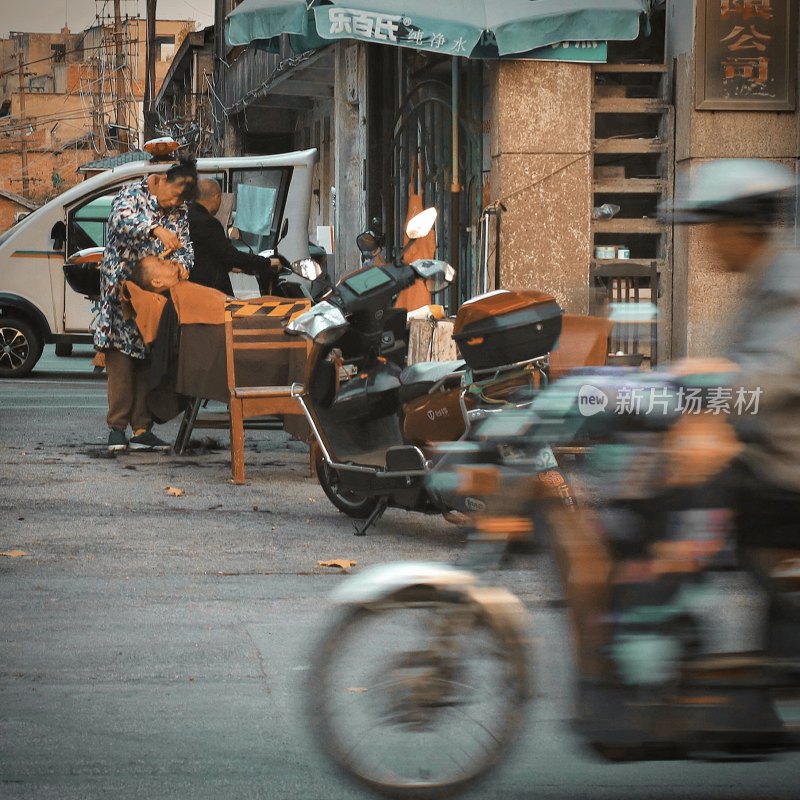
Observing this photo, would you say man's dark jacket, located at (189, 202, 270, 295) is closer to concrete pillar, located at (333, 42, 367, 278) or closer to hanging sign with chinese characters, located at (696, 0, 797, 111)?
hanging sign with chinese characters, located at (696, 0, 797, 111)

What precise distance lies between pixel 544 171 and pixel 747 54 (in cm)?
180

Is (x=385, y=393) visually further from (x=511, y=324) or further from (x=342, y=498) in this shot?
(x=511, y=324)

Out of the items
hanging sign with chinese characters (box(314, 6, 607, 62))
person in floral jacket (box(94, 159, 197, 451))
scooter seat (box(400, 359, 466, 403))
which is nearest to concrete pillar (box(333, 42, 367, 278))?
hanging sign with chinese characters (box(314, 6, 607, 62))

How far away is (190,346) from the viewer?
990cm

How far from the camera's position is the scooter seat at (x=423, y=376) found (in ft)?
23.3

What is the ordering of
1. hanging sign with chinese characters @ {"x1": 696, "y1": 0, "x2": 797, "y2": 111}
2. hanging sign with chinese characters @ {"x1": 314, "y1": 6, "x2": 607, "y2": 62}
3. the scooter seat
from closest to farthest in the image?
1. the scooter seat
2. hanging sign with chinese characters @ {"x1": 314, "y1": 6, "x2": 607, "y2": 62}
3. hanging sign with chinese characters @ {"x1": 696, "y1": 0, "x2": 797, "y2": 111}

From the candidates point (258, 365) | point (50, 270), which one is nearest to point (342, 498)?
point (258, 365)

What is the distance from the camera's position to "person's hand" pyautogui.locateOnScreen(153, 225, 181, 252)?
10.2 m

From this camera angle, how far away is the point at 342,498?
8031mm

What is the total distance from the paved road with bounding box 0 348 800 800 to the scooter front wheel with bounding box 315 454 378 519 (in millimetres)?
138

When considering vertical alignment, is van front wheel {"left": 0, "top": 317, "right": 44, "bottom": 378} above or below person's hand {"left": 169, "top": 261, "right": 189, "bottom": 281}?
below

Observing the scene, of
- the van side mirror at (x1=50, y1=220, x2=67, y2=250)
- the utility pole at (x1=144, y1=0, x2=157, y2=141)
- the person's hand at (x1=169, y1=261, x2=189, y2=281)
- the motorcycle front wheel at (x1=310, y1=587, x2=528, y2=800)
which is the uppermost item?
the utility pole at (x1=144, y1=0, x2=157, y2=141)

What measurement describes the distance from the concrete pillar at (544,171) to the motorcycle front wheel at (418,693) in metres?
8.80

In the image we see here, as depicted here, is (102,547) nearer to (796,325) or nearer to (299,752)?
(299,752)
